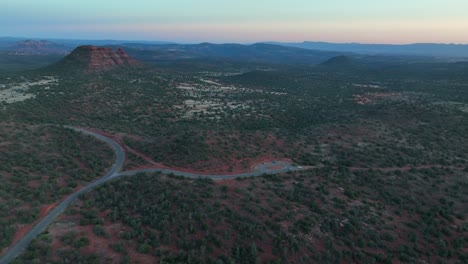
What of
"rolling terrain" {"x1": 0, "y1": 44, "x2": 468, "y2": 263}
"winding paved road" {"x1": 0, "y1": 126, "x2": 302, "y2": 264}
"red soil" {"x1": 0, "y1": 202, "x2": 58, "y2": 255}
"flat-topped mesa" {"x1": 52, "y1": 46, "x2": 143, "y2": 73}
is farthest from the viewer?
"flat-topped mesa" {"x1": 52, "y1": 46, "x2": 143, "y2": 73}

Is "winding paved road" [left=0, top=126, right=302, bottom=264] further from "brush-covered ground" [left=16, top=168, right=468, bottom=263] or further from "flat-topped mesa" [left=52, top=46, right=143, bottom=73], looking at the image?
"flat-topped mesa" [left=52, top=46, right=143, bottom=73]

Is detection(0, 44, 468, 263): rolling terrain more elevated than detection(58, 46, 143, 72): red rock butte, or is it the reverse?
detection(58, 46, 143, 72): red rock butte

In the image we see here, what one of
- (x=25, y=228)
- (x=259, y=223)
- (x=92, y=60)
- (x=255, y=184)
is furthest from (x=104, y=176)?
(x=92, y=60)

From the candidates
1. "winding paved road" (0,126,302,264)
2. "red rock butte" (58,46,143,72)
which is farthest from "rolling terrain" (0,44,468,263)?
"red rock butte" (58,46,143,72)

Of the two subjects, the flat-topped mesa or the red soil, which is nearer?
the red soil

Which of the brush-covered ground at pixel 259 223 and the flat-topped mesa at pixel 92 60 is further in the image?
the flat-topped mesa at pixel 92 60

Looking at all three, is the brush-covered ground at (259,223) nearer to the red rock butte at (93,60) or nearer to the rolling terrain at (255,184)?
the rolling terrain at (255,184)

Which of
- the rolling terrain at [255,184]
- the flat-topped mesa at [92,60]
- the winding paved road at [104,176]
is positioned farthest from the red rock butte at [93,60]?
the winding paved road at [104,176]

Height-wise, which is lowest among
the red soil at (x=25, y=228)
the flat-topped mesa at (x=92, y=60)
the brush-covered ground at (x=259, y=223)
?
the brush-covered ground at (x=259, y=223)

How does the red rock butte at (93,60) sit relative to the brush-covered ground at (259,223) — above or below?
above
